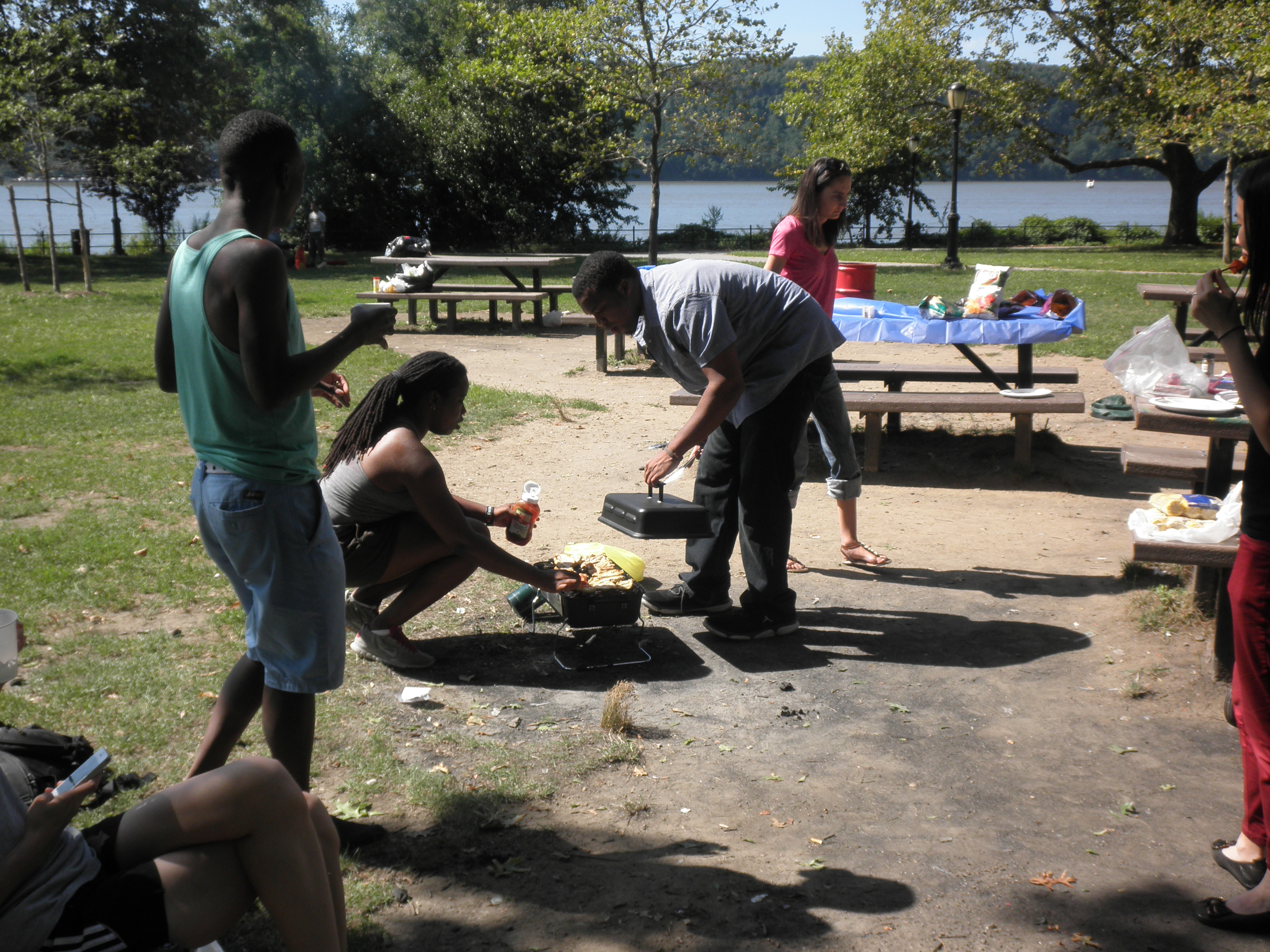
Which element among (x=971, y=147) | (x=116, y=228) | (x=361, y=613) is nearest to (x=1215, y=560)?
(x=361, y=613)

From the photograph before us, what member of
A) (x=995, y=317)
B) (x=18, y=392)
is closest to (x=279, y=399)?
(x=995, y=317)

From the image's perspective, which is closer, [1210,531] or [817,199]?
[1210,531]

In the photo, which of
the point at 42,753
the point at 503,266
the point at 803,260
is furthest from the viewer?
the point at 503,266

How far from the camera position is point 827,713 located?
4.00 m

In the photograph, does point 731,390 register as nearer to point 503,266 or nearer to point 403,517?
point 403,517

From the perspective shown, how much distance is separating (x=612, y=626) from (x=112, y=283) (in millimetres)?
20419

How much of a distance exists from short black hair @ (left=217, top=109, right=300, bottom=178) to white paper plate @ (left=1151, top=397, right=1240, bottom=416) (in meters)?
3.41

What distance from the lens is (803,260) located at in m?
5.77

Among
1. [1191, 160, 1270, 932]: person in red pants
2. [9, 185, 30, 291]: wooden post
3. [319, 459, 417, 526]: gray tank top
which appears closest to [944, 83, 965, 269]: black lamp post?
[9, 185, 30, 291]: wooden post

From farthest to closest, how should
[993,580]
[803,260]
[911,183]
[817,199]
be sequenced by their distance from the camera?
[911,183] < [803,260] < [817,199] < [993,580]

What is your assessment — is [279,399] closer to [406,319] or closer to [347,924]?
[347,924]

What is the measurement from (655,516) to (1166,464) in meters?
2.42

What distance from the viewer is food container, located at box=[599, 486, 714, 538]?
4246mm

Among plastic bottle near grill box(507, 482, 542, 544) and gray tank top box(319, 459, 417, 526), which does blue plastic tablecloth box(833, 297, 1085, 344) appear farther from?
gray tank top box(319, 459, 417, 526)
